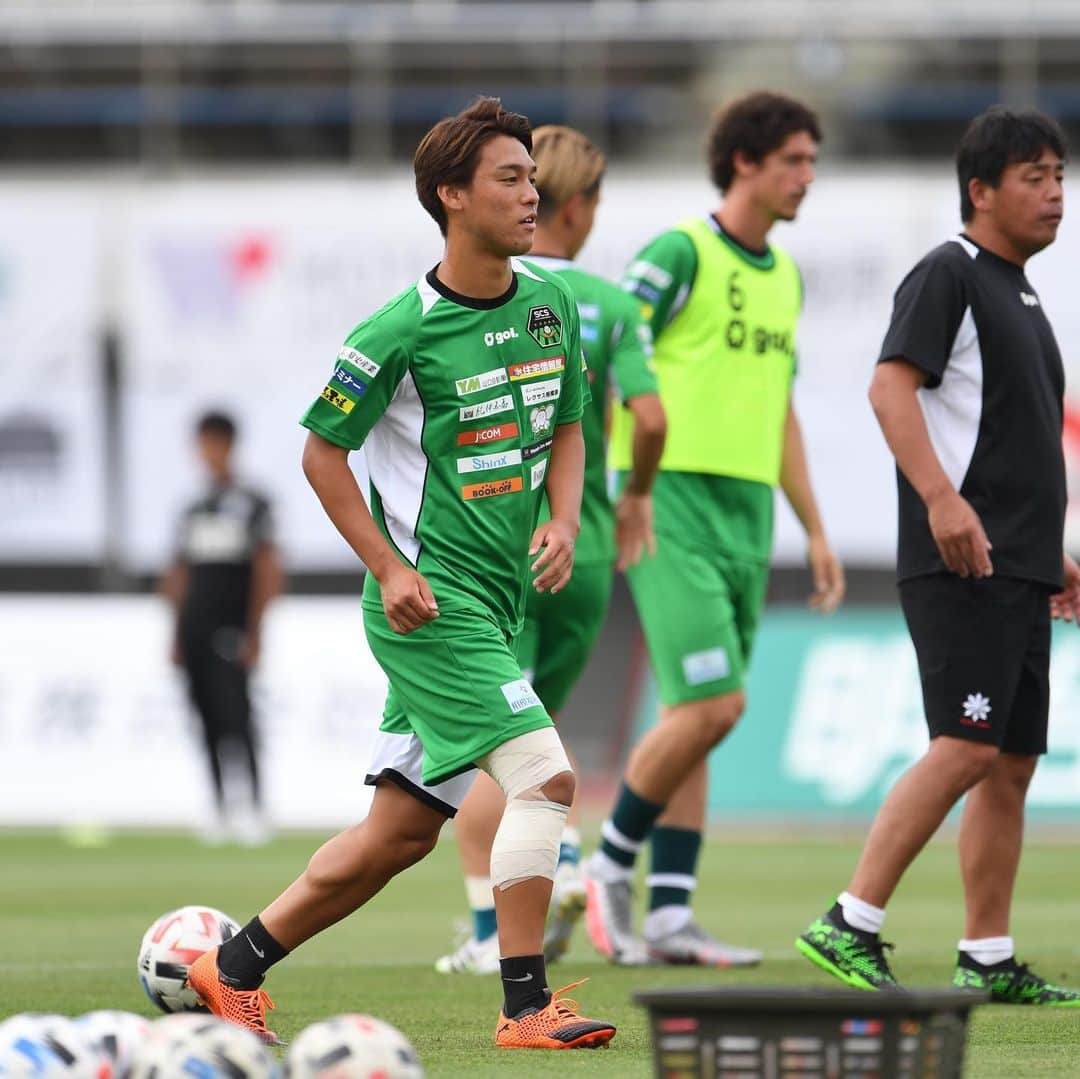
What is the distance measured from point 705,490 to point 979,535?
6.05 ft

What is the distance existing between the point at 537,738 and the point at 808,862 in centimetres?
739

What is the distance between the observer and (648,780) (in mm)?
7578

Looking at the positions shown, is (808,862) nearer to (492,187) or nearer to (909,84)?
(492,187)

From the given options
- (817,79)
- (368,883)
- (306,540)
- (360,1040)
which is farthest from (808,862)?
(817,79)

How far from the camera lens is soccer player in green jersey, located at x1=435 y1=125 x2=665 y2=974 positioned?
23.6ft

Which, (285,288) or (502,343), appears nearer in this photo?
(502,343)

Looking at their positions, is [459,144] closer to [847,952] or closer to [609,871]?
[847,952]

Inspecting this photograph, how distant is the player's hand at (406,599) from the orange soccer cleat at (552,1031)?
92cm

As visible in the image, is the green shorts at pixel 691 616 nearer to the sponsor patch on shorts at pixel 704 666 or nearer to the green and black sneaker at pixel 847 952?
the sponsor patch on shorts at pixel 704 666

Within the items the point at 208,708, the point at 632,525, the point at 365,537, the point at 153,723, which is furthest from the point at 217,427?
the point at 365,537

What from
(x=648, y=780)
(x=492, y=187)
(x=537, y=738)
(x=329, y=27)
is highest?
(x=329, y=27)

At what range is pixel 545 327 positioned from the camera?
5504 millimetres

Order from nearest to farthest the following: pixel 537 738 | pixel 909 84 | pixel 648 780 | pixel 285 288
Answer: pixel 537 738, pixel 648 780, pixel 285 288, pixel 909 84

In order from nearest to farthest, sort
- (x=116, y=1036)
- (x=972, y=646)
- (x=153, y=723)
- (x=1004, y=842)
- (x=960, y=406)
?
(x=116, y=1036), (x=972, y=646), (x=960, y=406), (x=1004, y=842), (x=153, y=723)
